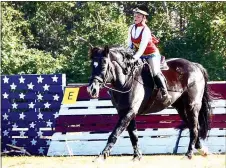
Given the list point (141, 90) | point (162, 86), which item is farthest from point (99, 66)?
point (162, 86)

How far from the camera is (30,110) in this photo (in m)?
12.6

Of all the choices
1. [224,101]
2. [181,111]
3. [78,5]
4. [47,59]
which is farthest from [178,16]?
[181,111]

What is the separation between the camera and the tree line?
21.5m

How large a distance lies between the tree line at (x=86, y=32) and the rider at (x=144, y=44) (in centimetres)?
1121

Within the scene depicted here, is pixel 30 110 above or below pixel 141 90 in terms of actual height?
below

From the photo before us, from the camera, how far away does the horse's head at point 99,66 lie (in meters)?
8.20

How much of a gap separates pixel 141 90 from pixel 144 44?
2.31 ft

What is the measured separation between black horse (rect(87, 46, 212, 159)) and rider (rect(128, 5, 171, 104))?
122mm

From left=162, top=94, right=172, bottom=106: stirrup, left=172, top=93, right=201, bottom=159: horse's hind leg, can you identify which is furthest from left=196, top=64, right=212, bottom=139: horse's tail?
left=162, top=94, right=172, bottom=106: stirrup

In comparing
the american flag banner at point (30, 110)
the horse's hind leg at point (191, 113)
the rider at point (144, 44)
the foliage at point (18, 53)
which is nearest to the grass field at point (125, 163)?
the horse's hind leg at point (191, 113)

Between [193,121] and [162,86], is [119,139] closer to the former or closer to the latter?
[193,121]

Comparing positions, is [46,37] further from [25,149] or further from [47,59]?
[25,149]

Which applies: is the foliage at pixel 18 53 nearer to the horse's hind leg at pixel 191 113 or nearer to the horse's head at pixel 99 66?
the horse's hind leg at pixel 191 113

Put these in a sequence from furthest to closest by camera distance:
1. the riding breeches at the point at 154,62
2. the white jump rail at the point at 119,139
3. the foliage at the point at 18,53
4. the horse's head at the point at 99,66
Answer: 1. the foliage at the point at 18,53
2. the white jump rail at the point at 119,139
3. the riding breeches at the point at 154,62
4. the horse's head at the point at 99,66
